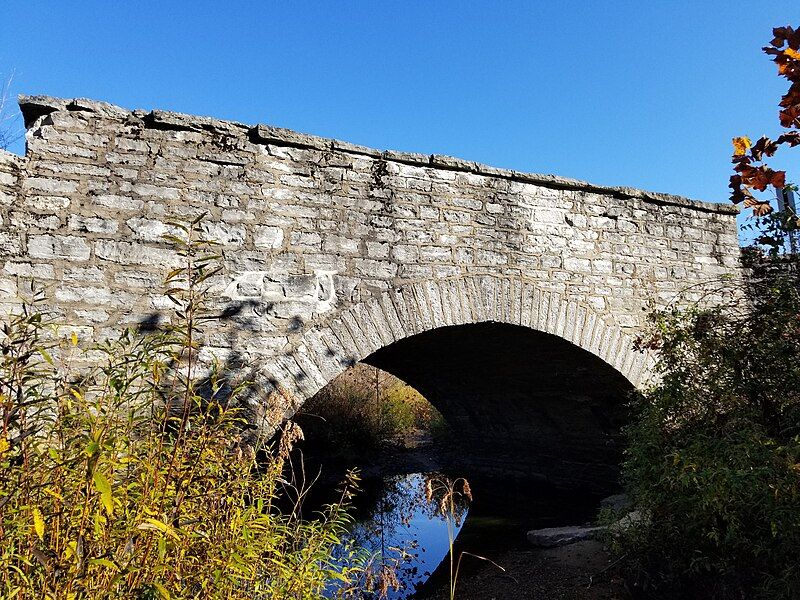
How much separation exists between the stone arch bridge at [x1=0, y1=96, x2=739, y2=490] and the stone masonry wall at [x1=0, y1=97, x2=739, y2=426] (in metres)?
Answer: 0.01

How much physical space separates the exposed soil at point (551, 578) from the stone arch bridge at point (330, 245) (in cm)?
164

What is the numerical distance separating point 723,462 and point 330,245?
2765mm

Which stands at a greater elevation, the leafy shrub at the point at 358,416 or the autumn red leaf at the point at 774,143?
the autumn red leaf at the point at 774,143

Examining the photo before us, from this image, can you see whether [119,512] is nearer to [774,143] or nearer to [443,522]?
[774,143]

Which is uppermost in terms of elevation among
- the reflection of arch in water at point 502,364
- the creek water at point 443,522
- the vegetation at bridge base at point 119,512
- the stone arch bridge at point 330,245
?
the stone arch bridge at point 330,245

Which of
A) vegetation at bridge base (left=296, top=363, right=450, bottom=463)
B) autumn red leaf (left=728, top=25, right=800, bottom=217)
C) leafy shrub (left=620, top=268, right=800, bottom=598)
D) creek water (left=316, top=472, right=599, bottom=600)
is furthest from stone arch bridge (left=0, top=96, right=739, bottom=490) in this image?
vegetation at bridge base (left=296, top=363, right=450, bottom=463)

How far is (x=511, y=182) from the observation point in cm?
493

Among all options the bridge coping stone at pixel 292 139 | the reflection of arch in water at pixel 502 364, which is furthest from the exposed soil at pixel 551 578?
the bridge coping stone at pixel 292 139

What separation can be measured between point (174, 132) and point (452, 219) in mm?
2088

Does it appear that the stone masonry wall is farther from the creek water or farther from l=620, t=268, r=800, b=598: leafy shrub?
the creek water

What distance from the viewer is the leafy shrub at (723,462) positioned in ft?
9.40

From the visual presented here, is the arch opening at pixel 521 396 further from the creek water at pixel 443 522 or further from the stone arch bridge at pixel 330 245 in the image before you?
the creek water at pixel 443 522

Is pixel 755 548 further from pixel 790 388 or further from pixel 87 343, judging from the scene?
pixel 87 343

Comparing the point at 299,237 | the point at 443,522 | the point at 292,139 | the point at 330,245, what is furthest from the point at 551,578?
the point at 292,139
